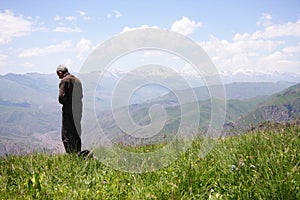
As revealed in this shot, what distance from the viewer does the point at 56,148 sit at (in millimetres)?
8953

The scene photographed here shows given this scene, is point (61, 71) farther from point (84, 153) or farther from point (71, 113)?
point (84, 153)

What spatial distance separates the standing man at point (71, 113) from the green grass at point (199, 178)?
6.86 ft

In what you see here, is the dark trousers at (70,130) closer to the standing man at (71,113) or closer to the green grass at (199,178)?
the standing man at (71,113)

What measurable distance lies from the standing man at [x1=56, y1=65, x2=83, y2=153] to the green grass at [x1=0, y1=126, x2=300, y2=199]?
209 centimetres

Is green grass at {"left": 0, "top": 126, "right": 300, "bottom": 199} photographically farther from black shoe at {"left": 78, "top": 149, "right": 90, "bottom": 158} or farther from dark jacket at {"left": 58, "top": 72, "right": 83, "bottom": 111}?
dark jacket at {"left": 58, "top": 72, "right": 83, "bottom": 111}

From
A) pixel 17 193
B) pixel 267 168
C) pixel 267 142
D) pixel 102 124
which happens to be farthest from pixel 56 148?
pixel 267 168

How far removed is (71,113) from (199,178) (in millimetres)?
5253

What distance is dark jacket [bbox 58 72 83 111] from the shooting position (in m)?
8.83

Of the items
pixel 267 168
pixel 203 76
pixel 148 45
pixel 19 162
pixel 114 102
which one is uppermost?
pixel 148 45

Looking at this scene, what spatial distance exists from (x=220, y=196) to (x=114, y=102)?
3126 millimetres

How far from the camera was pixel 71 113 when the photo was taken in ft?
30.1

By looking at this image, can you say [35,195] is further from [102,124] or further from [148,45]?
[148,45]

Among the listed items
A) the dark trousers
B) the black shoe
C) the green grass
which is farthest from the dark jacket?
the green grass

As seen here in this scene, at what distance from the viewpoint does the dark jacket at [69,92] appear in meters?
8.83
